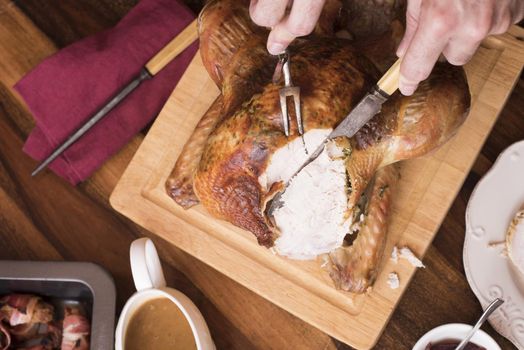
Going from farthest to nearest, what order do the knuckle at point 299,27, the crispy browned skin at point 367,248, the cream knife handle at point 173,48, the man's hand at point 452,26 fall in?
the cream knife handle at point 173,48, the crispy browned skin at point 367,248, the knuckle at point 299,27, the man's hand at point 452,26

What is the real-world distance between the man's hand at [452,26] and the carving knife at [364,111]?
0.08 meters

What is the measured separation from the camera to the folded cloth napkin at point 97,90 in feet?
4.87

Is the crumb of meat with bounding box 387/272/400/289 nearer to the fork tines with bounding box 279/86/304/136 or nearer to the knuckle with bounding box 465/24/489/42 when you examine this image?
the fork tines with bounding box 279/86/304/136

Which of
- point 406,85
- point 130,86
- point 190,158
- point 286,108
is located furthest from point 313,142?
point 130,86

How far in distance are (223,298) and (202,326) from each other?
0.18 meters

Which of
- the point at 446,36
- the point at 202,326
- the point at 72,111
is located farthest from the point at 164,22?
A: the point at 446,36

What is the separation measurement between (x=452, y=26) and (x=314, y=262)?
617 mm

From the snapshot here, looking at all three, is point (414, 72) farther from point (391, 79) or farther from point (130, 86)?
point (130, 86)

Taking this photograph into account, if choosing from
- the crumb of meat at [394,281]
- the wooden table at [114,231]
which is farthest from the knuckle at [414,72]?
the wooden table at [114,231]

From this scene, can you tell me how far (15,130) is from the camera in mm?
1554

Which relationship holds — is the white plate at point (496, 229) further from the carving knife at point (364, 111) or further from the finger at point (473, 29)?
the finger at point (473, 29)

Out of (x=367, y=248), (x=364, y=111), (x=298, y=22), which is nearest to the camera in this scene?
(x=298, y=22)

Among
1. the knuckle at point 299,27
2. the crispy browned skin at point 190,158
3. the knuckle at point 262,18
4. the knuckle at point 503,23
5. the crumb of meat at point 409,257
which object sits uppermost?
the knuckle at point 262,18

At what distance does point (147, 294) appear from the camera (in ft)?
4.09
